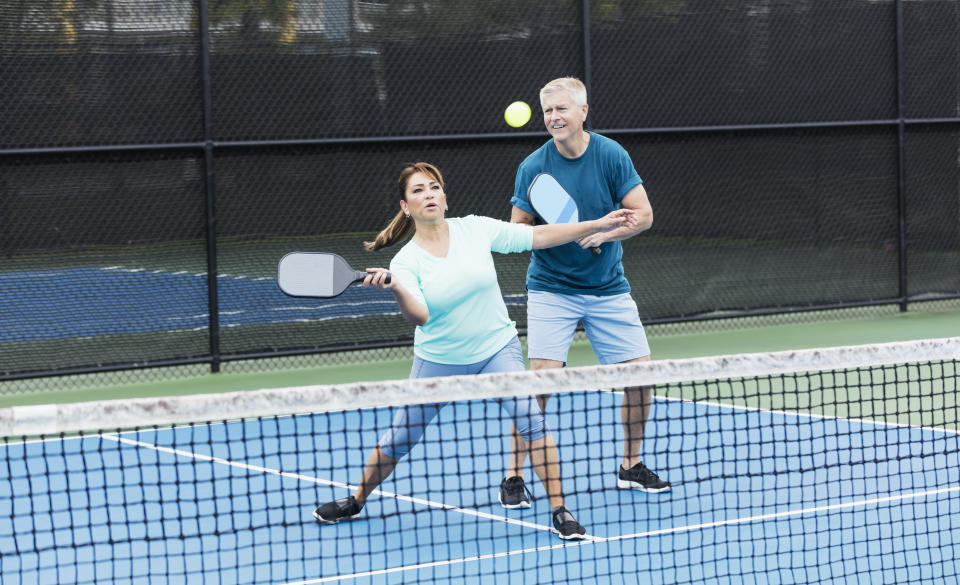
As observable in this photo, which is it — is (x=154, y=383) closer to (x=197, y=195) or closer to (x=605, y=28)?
(x=197, y=195)

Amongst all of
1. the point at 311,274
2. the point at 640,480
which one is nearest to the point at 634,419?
the point at 640,480

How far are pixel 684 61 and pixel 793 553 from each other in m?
5.93

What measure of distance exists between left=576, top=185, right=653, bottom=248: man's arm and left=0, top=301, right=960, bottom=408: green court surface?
339 cm

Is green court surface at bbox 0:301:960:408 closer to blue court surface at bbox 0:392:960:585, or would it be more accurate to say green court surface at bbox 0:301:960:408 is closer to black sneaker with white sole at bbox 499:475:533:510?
blue court surface at bbox 0:392:960:585

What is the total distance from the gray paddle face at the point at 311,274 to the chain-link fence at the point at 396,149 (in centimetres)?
467

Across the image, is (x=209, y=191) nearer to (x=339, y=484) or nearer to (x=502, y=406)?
(x=339, y=484)

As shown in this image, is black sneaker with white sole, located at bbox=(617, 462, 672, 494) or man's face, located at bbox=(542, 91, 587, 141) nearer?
man's face, located at bbox=(542, 91, 587, 141)

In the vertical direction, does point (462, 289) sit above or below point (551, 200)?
below

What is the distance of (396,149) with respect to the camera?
347 inches

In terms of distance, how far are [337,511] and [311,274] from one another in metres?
1.45

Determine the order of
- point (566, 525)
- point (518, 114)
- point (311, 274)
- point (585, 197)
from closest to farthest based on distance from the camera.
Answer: point (311, 274)
point (566, 525)
point (585, 197)
point (518, 114)

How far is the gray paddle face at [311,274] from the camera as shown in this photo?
3697 mm

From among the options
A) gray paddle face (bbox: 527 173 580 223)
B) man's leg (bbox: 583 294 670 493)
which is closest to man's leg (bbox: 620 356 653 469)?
man's leg (bbox: 583 294 670 493)

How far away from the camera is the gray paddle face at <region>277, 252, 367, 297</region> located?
146 inches
